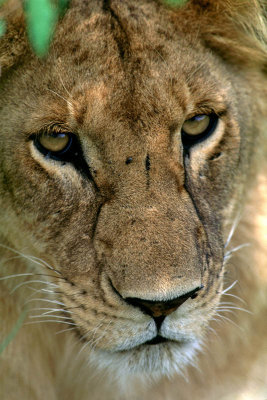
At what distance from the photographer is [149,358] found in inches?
92.4

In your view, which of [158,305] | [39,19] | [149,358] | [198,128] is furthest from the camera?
[198,128]

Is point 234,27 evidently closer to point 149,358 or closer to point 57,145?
point 57,145

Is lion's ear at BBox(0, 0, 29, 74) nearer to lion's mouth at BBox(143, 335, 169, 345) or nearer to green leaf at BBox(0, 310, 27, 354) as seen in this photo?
green leaf at BBox(0, 310, 27, 354)

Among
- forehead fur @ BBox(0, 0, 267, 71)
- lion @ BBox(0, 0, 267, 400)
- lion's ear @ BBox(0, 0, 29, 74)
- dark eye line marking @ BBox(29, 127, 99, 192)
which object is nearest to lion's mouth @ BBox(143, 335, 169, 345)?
lion @ BBox(0, 0, 267, 400)

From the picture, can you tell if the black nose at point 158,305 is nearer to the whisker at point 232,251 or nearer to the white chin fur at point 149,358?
the white chin fur at point 149,358

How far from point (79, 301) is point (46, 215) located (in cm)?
36

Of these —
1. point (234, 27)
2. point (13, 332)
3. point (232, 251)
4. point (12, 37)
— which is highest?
point (234, 27)

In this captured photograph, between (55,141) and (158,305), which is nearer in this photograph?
(158,305)

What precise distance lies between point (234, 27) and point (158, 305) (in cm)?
132

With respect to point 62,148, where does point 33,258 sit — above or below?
below

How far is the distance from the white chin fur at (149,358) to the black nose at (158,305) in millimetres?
267

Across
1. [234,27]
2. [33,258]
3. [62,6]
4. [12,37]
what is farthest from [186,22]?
[33,258]

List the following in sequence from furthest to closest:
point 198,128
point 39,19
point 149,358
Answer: point 198,128, point 149,358, point 39,19

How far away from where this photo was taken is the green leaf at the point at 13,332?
101 inches
